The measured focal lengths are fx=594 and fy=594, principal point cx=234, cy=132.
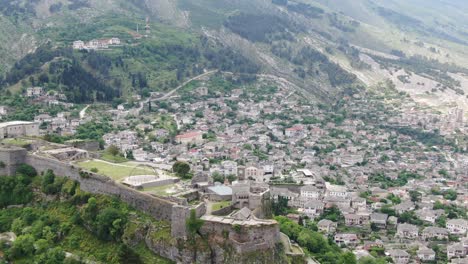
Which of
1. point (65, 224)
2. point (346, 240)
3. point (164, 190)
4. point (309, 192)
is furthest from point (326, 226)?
point (65, 224)

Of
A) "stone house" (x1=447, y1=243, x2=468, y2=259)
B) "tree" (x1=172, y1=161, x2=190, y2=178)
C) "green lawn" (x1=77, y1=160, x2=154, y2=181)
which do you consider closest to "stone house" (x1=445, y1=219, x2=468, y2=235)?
"stone house" (x1=447, y1=243, x2=468, y2=259)

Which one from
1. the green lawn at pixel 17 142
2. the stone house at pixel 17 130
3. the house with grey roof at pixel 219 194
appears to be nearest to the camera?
the house with grey roof at pixel 219 194

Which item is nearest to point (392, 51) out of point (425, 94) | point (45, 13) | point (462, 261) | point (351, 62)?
point (351, 62)

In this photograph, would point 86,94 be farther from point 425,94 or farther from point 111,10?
point 425,94

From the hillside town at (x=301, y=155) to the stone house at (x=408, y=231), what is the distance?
0.29ft

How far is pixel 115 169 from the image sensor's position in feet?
135

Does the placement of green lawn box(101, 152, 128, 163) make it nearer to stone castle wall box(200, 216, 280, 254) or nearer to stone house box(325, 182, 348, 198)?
stone castle wall box(200, 216, 280, 254)

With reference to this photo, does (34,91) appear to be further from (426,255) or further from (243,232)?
(243,232)

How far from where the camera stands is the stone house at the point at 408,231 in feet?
171

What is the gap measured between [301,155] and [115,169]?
39.9 meters

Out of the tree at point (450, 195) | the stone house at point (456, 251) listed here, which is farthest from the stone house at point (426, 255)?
the tree at point (450, 195)

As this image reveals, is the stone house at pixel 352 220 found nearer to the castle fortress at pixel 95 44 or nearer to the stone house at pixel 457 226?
the stone house at pixel 457 226

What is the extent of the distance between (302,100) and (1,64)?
53298 millimetres

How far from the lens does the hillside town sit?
156 ft
